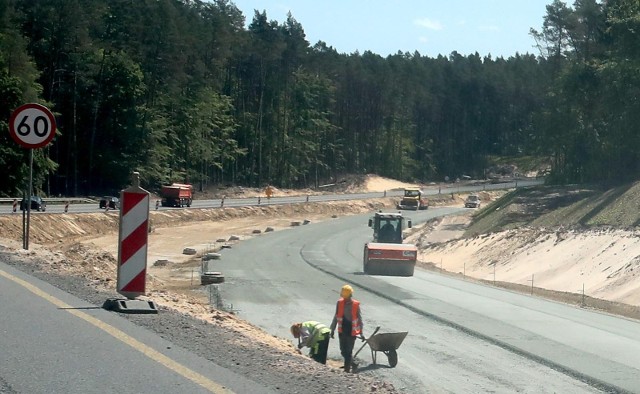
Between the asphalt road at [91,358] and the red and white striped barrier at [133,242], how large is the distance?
2.29 feet

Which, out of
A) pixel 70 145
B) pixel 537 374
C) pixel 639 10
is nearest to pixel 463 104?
pixel 70 145

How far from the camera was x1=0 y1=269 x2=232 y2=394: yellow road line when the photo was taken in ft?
24.1

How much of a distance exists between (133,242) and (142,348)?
290cm

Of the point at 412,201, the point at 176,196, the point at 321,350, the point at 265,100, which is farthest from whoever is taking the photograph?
the point at 265,100

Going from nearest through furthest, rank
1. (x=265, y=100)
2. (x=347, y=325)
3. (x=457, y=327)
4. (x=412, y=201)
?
(x=347, y=325) → (x=457, y=327) → (x=412, y=201) → (x=265, y=100)

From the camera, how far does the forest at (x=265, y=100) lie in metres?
66.4

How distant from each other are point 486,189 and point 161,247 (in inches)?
2752

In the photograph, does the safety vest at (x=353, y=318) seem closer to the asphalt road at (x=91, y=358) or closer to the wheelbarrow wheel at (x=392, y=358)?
the wheelbarrow wheel at (x=392, y=358)

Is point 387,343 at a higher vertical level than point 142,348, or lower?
lower

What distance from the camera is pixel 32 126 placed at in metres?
16.2

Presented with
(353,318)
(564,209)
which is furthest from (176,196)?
(353,318)

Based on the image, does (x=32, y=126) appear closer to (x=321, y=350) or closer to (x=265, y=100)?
(x=321, y=350)

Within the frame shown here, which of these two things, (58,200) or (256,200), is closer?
(58,200)

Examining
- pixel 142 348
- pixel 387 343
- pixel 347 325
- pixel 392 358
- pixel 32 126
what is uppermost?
pixel 32 126
